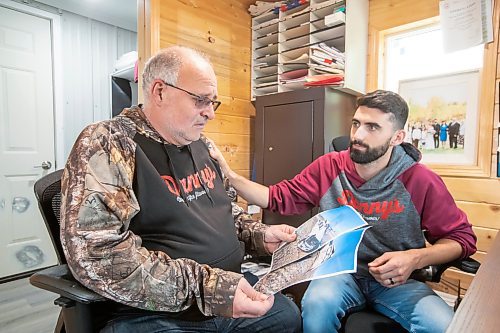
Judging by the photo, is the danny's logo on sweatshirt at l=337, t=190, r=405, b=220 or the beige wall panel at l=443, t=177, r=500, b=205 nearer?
the danny's logo on sweatshirt at l=337, t=190, r=405, b=220

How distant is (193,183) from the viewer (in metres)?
1.06

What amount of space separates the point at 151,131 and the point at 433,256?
3.36ft

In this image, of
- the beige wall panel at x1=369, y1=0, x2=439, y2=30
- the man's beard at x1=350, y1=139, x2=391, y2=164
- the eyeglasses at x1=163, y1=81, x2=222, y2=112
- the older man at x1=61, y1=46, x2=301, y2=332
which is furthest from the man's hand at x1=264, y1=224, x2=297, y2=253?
the beige wall panel at x1=369, y1=0, x2=439, y2=30

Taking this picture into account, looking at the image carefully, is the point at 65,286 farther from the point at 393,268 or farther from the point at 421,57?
the point at 421,57

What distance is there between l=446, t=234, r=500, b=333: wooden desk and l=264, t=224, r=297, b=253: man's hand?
1.87 ft

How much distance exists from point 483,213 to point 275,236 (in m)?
1.30

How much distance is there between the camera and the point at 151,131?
3.34 ft

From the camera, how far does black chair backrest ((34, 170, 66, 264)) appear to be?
37.2 inches

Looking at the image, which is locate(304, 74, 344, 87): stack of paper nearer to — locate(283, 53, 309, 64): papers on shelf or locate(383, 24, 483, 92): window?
locate(283, 53, 309, 64): papers on shelf

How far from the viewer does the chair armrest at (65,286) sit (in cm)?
75

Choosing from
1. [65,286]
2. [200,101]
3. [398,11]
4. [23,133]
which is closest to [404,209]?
[200,101]

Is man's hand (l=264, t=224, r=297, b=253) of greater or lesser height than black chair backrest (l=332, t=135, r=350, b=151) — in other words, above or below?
below

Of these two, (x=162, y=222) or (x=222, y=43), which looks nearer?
(x=162, y=222)

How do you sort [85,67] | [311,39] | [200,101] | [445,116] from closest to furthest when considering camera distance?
1. [200,101]
2. [445,116]
3. [311,39]
4. [85,67]
